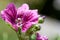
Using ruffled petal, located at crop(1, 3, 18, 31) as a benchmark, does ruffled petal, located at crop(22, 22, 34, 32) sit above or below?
below

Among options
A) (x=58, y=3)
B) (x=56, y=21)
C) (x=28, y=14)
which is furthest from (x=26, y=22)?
(x=58, y=3)

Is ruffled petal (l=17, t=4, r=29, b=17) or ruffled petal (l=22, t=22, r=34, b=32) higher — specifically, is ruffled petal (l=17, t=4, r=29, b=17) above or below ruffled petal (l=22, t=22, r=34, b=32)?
above

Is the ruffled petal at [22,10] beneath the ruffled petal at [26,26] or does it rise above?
above

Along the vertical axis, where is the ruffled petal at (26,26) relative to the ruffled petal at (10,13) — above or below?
below

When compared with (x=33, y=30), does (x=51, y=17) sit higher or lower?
lower

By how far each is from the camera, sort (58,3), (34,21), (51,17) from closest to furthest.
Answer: (34,21) < (51,17) < (58,3)

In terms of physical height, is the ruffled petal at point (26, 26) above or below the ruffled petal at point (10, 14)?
below

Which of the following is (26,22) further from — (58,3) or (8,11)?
(58,3)

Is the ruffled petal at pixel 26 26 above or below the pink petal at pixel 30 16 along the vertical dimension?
below
